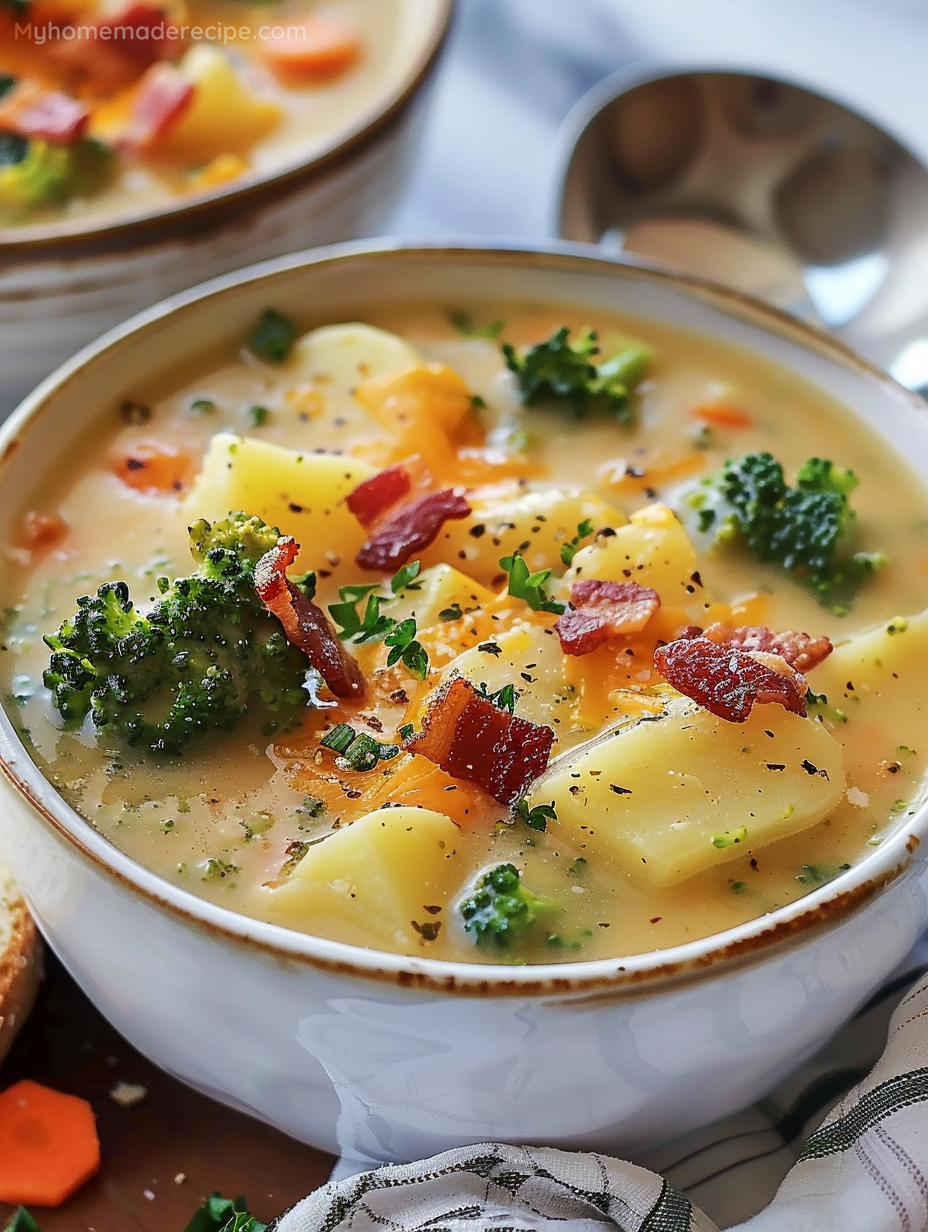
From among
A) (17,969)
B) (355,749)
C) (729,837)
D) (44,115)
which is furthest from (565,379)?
(44,115)

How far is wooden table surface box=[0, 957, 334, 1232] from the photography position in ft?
6.77

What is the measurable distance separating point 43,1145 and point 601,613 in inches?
44.4

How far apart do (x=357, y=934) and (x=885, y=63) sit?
145 inches

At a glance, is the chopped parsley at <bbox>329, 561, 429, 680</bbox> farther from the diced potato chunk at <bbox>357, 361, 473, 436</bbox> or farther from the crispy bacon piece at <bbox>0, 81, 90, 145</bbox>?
the crispy bacon piece at <bbox>0, 81, 90, 145</bbox>

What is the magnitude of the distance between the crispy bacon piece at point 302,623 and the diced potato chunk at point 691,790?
1.10 ft

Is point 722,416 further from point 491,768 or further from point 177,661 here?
point 177,661

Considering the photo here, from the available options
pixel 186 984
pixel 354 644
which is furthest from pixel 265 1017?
pixel 354 644

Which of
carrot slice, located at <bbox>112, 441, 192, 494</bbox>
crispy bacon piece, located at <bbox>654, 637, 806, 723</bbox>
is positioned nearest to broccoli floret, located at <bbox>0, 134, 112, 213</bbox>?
carrot slice, located at <bbox>112, 441, 192, 494</bbox>

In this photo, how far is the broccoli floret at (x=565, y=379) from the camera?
9.00ft

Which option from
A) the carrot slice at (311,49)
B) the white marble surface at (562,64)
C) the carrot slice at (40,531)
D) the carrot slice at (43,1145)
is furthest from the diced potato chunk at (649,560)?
the carrot slice at (311,49)

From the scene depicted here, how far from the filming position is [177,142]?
12.0 ft

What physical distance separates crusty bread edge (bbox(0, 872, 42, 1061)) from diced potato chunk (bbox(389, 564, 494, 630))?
77 centimetres

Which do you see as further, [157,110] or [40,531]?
[157,110]

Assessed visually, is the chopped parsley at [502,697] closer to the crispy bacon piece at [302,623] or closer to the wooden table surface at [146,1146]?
the crispy bacon piece at [302,623]
